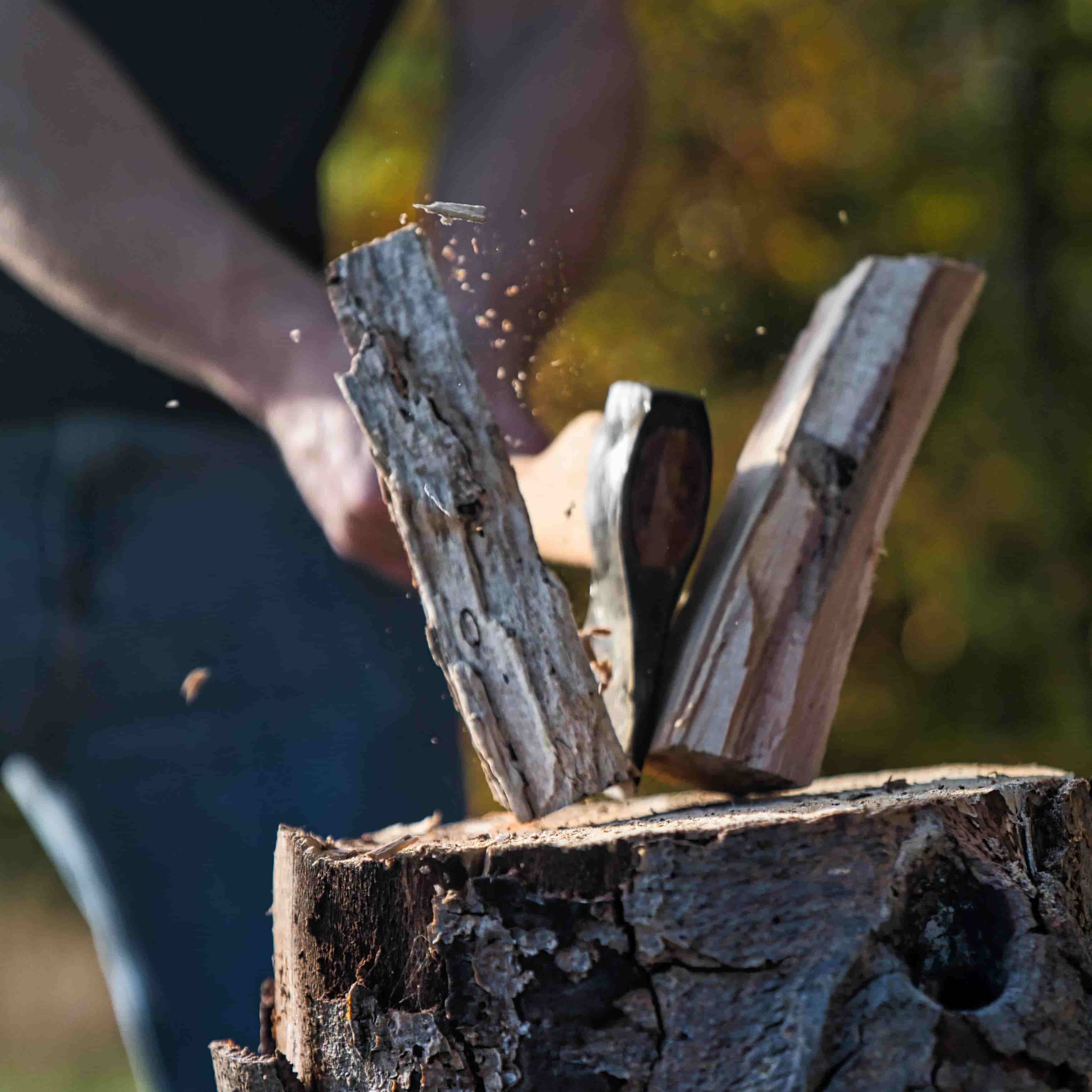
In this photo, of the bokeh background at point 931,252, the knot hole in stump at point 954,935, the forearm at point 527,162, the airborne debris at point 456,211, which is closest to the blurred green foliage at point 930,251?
the bokeh background at point 931,252

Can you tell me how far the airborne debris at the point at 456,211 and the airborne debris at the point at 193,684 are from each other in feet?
2.12

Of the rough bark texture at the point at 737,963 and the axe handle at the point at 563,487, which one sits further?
the axe handle at the point at 563,487

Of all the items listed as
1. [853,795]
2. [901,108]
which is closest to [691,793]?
[853,795]

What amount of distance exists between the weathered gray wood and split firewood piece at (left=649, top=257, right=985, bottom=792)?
1.35ft

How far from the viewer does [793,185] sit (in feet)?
9.62

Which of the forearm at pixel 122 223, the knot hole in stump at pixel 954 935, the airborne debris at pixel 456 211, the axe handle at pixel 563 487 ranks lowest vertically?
the knot hole in stump at pixel 954 935

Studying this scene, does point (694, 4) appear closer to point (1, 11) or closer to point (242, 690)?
point (1, 11)

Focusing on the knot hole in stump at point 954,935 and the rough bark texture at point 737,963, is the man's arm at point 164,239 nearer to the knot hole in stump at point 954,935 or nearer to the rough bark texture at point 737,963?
the rough bark texture at point 737,963

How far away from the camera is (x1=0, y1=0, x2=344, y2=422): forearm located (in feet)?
3.70

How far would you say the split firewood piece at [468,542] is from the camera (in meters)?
0.85

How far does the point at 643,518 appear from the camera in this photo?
3.16 feet

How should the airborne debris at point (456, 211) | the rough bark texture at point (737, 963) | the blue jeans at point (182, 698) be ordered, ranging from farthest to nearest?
1. the blue jeans at point (182, 698)
2. the airborne debris at point (456, 211)
3. the rough bark texture at point (737, 963)

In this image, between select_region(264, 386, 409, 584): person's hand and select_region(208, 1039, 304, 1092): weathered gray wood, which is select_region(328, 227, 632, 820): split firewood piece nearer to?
select_region(264, 386, 409, 584): person's hand

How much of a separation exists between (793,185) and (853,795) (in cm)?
245
